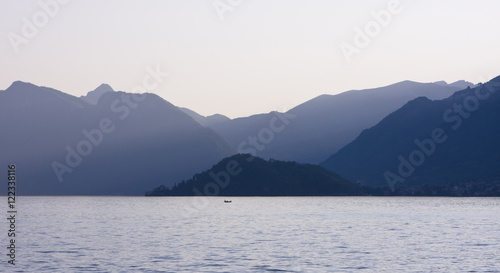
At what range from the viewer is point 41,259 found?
306ft

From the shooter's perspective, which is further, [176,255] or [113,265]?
[176,255]

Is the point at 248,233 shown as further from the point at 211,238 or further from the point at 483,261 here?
the point at 483,261

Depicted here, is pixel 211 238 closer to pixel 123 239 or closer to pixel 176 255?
pixel 123 239

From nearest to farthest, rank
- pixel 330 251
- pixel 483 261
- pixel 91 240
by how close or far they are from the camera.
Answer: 1. pixel 483 261
2. pixel 330 251
3. pixel 91 240

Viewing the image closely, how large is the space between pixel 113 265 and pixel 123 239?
133ft

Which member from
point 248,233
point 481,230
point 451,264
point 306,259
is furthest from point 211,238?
point 481,230

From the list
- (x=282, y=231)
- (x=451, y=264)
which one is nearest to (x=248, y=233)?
(x=282, y=231)

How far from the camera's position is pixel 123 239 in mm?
127562

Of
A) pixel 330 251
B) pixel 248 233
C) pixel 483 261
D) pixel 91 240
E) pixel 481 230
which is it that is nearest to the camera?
pixel 483 261

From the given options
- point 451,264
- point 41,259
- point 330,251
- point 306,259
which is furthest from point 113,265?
point 451,264

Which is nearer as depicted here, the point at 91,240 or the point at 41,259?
the point at 41,259

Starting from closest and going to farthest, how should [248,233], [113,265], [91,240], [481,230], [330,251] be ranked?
[113,265], [330,251], [91,240], [248,233], [481,230]

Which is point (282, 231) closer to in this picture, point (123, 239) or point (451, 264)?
point (123, 239)

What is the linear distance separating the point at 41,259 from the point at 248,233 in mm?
56630
